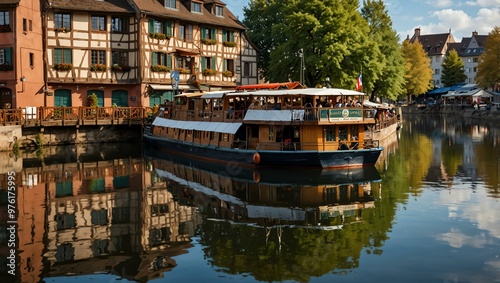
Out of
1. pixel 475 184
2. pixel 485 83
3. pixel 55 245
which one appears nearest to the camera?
pixel 55 245

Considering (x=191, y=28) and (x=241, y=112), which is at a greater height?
(x=191, y=28)

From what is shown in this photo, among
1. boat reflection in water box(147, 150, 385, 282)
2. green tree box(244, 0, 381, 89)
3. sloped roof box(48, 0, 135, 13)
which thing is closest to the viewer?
boat reflection in water box(147, 150, 385, 282)

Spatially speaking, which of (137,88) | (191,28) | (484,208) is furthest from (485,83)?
(484,208)

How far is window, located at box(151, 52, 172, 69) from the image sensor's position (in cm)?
4788

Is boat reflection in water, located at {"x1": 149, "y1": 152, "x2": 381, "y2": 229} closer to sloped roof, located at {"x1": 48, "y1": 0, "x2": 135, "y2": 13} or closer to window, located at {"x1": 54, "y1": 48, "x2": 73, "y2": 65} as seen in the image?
window, located at {"x1": 54, "y1": 48, "x2": 73, "y2": 65}

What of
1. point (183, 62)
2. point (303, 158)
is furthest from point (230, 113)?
point (183, 62)

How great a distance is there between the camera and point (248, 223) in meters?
18.5

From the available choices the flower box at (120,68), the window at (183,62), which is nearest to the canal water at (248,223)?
the flower box at (120,68)

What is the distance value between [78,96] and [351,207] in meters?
31.0

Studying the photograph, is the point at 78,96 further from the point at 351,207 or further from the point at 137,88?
the point at 351,207

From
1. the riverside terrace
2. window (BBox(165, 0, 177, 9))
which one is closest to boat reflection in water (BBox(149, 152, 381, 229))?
the riverside terrace

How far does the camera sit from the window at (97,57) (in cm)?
4628

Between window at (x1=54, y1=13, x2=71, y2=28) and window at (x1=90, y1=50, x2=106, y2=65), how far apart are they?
9.16 ft

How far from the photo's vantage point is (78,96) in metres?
45.9
